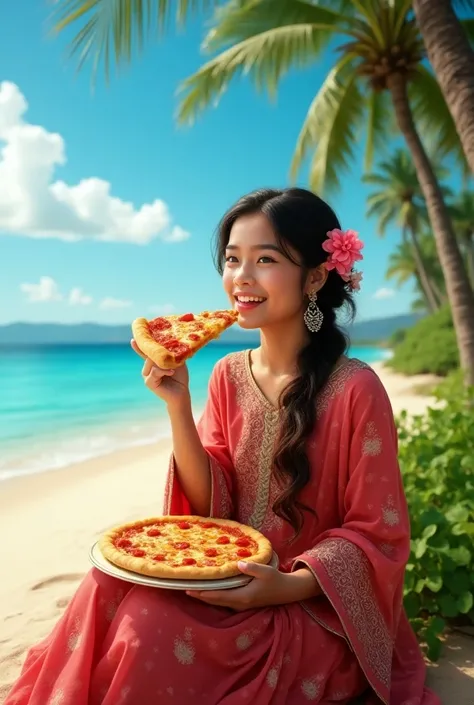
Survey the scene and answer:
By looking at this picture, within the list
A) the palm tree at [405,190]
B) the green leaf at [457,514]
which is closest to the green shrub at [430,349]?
the palm tree at [405,190]

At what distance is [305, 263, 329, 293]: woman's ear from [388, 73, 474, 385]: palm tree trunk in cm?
726

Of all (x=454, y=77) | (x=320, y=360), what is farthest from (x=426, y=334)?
A: (x=320, y=360)

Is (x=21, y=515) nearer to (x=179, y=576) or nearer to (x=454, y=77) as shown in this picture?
(x=179, y=576)

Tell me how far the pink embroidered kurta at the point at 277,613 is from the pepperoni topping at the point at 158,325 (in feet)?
1.18

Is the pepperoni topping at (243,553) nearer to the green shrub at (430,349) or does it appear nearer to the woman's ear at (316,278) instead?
the woman's ear at (316,278)

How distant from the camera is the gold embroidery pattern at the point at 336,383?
2514mm

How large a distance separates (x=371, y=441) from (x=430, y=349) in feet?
75.8

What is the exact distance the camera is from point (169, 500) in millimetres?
2719

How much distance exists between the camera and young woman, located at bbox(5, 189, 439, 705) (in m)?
2.07

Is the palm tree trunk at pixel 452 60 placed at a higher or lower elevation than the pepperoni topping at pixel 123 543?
higher

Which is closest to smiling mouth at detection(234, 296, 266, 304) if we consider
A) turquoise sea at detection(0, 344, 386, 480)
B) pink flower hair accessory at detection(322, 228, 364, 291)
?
pink flower hair accessory at detection(322, 228, 364, 291)

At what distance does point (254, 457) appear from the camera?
2658 mm

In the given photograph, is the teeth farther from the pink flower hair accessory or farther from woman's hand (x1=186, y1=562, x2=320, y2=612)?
woman's hand (x1=186, y1=562, x2=320, y2=612)

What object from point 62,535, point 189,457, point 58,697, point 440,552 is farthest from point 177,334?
point 62,535
